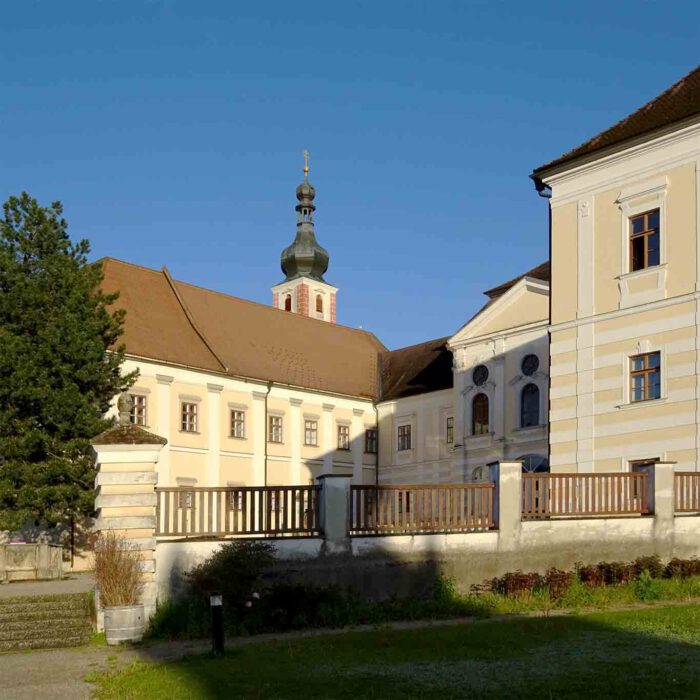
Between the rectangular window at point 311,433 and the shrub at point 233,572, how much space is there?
3307 cm

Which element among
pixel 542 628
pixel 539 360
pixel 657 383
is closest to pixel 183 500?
pixel 542 628

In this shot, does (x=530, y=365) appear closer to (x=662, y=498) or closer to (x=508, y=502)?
(x=662, y=498)

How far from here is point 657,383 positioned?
2311 centimetres

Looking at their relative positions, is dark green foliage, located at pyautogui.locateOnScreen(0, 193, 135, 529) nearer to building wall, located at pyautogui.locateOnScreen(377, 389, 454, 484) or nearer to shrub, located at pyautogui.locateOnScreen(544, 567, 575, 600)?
building wall, located at pyautogui.locateOnScreen(377, 389, 454, 484)

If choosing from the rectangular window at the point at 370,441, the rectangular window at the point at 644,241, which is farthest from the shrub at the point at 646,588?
the rectangular window at the point at 370,441

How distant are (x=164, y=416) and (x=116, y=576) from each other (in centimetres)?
2786

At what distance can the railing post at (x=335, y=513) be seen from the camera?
15.9 metres

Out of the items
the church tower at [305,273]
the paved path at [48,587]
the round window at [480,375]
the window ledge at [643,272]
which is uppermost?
the church tower at [305,273]

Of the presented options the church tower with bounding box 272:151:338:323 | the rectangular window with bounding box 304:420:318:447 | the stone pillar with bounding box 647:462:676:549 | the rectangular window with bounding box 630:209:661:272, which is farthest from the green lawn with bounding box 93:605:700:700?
the church tower with bounding box 272:151:338:323

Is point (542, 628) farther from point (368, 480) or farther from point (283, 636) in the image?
point (368, 480)

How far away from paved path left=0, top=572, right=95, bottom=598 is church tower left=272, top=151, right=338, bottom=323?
2015 inches

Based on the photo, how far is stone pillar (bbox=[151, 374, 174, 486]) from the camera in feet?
136

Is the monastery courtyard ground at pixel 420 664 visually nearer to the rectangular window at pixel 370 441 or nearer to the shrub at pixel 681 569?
the shrub at pixel 681 569

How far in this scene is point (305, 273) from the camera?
76.9 meters
